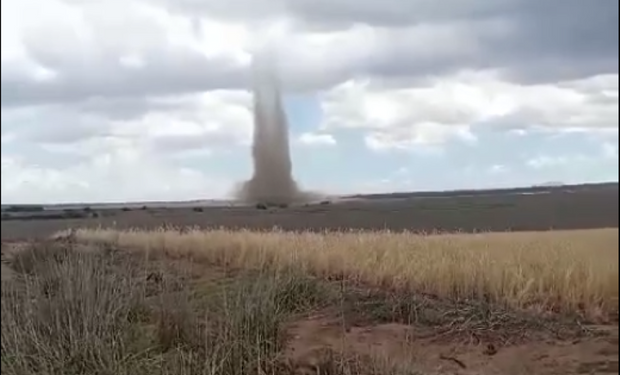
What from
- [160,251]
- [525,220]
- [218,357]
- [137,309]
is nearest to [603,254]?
[525,220]

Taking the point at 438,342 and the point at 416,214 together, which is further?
the point at 438,342

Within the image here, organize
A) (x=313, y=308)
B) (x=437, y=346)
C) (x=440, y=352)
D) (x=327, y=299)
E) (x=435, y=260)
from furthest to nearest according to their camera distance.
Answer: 1. (x=327, y=299)
2. (x=313, y=308)
3. (x=437, y=346)
4. (x=440, y=352)
5. (x=435, y=260)

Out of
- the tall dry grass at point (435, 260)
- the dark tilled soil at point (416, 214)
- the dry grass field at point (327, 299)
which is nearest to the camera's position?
the dark tilled soil at point (416, 214)

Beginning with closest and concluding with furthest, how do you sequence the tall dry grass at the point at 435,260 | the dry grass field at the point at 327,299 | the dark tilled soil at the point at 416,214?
1. the dark tilled soil at the point at 416,214
2. the dry grass field at the point at 327,299
3. the tall dry grass at the point at 435,260

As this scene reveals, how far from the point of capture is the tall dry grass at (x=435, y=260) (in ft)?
22.5

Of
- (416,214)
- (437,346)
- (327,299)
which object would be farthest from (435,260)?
(327,299)

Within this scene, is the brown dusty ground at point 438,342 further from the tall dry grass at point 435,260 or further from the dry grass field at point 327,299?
the tall dry grass at point 435,260

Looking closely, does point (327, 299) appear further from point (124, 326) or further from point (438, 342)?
Result: point (124, 326)

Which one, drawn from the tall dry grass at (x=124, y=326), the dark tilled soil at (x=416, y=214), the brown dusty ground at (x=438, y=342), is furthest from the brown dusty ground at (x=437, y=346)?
the dark tilled soil at (x=416, y=214)

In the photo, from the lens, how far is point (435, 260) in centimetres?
831

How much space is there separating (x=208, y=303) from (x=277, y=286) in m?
0.84

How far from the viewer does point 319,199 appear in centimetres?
575

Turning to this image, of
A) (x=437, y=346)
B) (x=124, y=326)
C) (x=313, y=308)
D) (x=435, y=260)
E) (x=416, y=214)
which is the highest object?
(x=416, y=214)

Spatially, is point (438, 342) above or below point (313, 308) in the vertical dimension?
below
